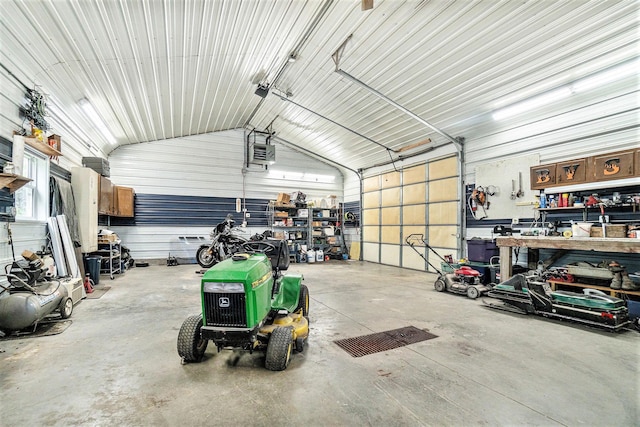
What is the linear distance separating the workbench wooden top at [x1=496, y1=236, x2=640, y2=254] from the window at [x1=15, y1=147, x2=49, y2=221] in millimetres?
7419

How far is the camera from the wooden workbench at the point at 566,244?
11.9 ft

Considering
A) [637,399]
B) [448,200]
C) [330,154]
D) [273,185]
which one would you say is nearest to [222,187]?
[273,185]

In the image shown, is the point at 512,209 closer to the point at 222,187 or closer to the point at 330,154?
the point at 330,154

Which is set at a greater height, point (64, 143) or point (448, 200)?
point (64, 143)

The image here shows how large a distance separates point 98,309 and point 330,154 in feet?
26.3

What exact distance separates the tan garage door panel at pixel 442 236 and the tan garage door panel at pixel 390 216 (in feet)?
4.29

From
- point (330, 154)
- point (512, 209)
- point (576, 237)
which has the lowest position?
point (576, 237)

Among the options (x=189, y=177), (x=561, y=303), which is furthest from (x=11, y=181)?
(x=561, y=303)

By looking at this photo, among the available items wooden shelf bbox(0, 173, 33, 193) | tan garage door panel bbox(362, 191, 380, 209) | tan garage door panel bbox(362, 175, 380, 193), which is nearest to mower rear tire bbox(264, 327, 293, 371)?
wooden shelf bbox(0, 173, 33, 193)

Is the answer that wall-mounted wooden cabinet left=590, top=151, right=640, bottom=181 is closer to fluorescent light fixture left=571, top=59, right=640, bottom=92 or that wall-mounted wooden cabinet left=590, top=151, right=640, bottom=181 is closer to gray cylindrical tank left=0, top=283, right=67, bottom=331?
fluorescent light fixture left=571, top=59, right=640, bottom=92

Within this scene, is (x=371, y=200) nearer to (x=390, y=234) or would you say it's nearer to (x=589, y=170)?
(x=390, y=234)

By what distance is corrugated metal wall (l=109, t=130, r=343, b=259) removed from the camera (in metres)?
8.82

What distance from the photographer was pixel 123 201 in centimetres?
816

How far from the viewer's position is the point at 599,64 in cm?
432
